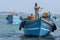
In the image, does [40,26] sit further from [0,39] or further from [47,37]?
[0,39]

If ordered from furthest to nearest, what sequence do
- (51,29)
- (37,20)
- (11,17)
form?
1. (11,17)
2. (51,29)
3. (37,20)

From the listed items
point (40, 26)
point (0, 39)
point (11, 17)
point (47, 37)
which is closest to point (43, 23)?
point (40, 26)

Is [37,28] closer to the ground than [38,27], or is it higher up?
closer to the ground

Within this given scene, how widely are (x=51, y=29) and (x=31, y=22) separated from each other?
2672mm

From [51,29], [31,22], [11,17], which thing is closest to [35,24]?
[31,22]

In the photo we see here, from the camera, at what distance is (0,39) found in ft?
92.4

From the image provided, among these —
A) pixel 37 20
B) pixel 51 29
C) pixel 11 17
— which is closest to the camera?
pixel 37 20

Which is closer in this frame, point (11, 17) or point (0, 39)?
point (0, 39)

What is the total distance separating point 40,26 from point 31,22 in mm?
1019

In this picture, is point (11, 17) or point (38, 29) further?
point (11, 17)

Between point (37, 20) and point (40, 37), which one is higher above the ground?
point (37, 20)

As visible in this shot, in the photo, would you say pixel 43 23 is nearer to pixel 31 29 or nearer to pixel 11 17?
pixel 31 29

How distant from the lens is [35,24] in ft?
91.9

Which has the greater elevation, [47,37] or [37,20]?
[37,20]
